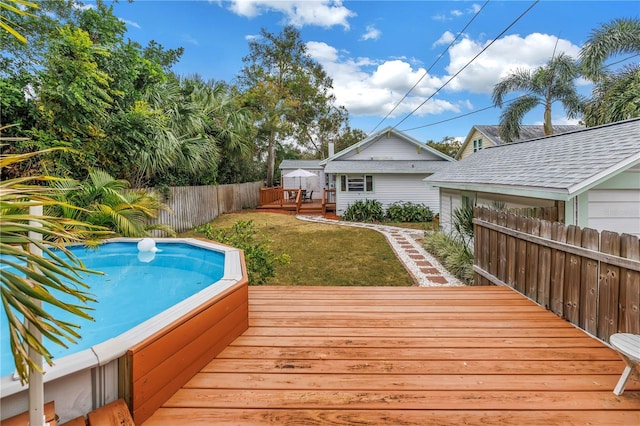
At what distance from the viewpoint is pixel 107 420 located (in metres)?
1.80

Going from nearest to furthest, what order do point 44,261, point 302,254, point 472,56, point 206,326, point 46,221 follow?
point 44,261, point 46,221, point 206,326, point 302,254, point 472,56

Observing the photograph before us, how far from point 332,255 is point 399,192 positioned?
9.58m

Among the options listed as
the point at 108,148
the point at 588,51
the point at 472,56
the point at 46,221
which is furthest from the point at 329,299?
the point at 588,51

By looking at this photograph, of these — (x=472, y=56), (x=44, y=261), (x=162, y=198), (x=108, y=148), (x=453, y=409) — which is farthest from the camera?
(x=162, y=198)

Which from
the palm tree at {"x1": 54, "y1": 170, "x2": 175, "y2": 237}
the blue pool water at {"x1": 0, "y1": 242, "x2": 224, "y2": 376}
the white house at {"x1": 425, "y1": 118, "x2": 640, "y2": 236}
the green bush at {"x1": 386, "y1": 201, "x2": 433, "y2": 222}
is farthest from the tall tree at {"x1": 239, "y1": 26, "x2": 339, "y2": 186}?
the white house at {"x1": 425, "y1": 118, "x2": 640, "y2": 236}

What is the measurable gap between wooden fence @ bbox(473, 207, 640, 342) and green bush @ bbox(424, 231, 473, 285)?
80.8 inches

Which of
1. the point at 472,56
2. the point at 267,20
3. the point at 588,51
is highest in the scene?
the point at 267,20

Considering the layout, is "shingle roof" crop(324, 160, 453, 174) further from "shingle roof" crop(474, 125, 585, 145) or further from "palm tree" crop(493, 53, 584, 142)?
"shingle roof" crop(474, 125, 585, 145)

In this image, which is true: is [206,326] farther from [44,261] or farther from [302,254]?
[302,254]

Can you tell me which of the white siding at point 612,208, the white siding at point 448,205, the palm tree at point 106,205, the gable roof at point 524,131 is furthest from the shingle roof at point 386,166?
the white siding at point 612,208

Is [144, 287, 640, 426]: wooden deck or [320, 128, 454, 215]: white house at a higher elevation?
[320, 128, 454, 215]: white house

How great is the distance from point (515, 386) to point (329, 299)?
2279mm

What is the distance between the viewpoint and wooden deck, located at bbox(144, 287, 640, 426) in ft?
6.69

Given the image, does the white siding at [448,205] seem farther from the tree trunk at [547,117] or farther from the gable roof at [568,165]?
the tree trunk at [547,117]
